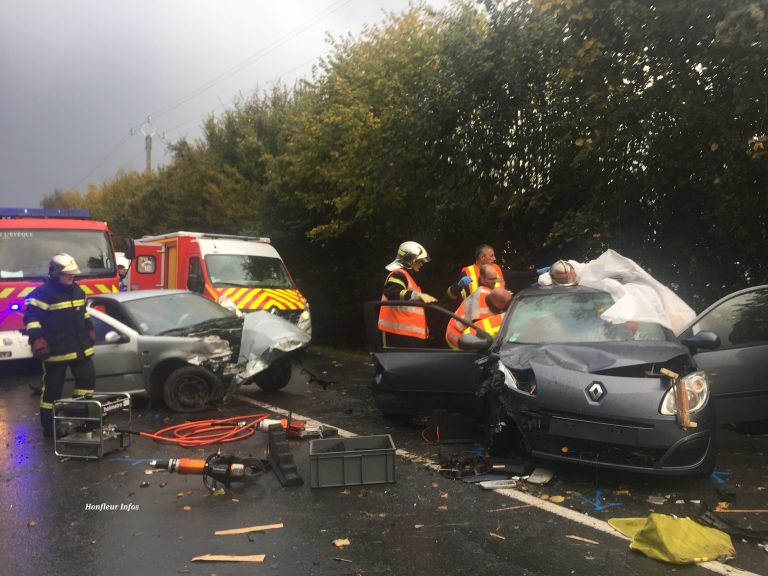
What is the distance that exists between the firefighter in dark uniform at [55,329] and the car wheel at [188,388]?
3.52 feet

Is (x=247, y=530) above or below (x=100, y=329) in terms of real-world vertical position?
below

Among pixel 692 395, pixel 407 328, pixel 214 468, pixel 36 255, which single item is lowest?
pixel 214 468

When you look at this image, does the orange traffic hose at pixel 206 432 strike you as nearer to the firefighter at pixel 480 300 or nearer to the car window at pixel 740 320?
the firefighter at pixel 480 300

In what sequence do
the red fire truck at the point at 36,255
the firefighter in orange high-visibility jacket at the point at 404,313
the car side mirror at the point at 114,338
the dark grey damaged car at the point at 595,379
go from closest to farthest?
1. the dark grey damaged car at the point at 595,379
2. the firefighter in orange high-visibility jacket at the point at 404,313
3. the car side mirror at the point at 114,338
4. the red fire truck at the point at 36,255

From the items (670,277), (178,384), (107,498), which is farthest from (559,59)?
(107,498)

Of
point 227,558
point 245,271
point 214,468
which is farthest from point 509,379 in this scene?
point 245,271

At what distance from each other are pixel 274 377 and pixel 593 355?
5442mm

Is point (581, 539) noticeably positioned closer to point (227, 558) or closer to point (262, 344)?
point (227, 558)

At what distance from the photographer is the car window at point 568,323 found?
20.0ft

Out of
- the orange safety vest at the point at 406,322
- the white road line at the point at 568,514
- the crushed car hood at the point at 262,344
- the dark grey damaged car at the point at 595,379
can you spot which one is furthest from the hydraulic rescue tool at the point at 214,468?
the crushed car hood at the point at 262,344

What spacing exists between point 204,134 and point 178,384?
2091cm

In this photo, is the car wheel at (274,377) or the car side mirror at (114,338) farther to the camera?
the car wheel at (274,377)

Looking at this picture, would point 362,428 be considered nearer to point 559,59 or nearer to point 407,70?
point 559,59

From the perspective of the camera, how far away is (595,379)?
5160mm
